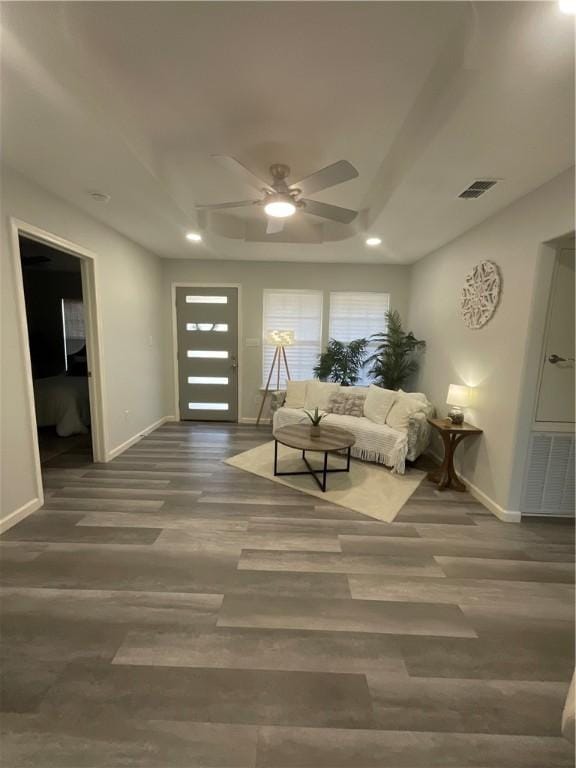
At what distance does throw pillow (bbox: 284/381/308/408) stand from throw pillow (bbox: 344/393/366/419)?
630 mm

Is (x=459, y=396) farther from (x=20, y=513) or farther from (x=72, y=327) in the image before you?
(x=72, y=327)

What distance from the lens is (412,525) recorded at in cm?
254

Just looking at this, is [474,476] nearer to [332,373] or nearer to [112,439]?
[332,373]

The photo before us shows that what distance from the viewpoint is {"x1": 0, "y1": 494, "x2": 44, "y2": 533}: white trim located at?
2.34 metres

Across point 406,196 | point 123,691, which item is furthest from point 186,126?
point 123,691

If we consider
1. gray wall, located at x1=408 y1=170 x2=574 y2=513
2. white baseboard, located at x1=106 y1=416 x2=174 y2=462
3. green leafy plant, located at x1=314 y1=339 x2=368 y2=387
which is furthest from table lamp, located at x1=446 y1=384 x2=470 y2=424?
white baseboard, located at x1=106 y1=416 x2=174 y2=462

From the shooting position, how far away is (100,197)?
280 centimetres

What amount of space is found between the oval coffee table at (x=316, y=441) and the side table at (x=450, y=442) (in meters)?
0.86

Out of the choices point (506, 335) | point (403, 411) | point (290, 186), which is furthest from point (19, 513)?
point (506, 335)

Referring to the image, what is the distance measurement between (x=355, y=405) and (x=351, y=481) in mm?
1251

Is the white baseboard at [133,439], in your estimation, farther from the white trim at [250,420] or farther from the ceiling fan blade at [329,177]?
the ceiling fan blade at [329,177]

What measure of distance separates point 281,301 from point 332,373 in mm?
1423

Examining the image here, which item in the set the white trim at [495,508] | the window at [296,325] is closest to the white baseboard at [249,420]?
the window at [296,325]

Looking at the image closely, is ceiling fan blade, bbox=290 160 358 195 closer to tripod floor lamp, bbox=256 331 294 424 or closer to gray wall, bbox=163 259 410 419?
tripod floor lamp, bbox=256 331 294 424
